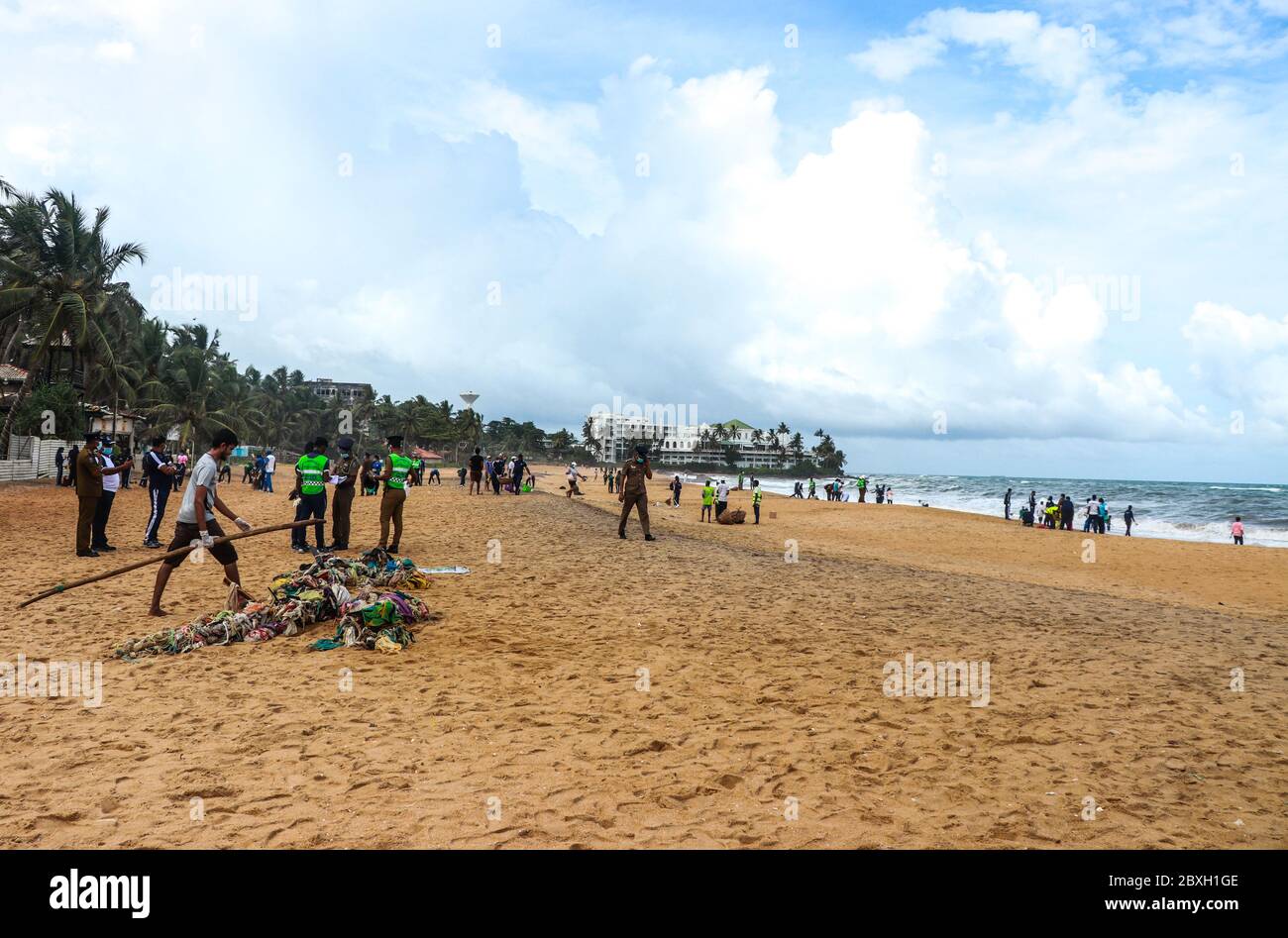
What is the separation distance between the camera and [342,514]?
13.2 m

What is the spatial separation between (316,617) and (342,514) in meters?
5.80

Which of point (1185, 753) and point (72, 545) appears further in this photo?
point (72, 545)

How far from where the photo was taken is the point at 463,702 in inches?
225

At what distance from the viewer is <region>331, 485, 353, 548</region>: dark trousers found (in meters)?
13.1

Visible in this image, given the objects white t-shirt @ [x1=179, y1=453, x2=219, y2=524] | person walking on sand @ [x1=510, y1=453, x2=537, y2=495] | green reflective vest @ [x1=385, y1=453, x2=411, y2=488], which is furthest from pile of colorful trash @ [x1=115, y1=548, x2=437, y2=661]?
person walking on sand @ [x1=510, y1=453, x2=537, y2=495]

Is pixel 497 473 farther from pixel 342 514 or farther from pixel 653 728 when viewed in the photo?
pixel 653 728

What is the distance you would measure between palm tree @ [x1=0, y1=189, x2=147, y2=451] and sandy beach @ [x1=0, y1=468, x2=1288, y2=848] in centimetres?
2082

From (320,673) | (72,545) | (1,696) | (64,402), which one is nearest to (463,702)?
(320,673)

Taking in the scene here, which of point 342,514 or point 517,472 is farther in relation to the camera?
point 517,472

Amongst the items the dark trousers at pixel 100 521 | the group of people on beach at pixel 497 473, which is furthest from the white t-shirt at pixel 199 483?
the group of people on beach at pixel 497 473

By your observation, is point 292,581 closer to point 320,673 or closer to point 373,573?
point 373,573

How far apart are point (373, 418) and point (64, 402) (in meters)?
74.2

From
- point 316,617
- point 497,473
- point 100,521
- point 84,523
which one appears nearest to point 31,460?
point 497,473

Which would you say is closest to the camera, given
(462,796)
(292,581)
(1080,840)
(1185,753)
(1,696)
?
(1080,840)
